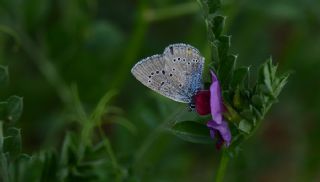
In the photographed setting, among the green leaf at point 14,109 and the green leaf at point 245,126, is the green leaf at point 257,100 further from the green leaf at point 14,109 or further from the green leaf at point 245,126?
the green leaf at point 14,109

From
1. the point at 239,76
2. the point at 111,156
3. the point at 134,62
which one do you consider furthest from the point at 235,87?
the point at 134,62

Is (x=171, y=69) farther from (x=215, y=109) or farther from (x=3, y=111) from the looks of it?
(x=3, y=111)

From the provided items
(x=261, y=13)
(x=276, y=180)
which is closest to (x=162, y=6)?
(x=261, y=13)

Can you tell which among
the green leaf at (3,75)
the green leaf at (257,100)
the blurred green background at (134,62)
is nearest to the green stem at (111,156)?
the blurred green background at (134,62)

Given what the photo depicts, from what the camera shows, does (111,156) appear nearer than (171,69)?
No

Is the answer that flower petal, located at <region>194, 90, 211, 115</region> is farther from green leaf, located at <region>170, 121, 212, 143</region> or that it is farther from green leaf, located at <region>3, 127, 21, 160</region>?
green leaf, located at <region>3, 127, 21, 160</region>

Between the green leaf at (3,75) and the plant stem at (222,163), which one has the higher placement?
the green leaf at (3,75)

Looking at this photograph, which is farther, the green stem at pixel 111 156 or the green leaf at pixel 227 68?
the green stem at pixel 111 156

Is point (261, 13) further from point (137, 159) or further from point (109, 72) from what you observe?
point (137, 159)
